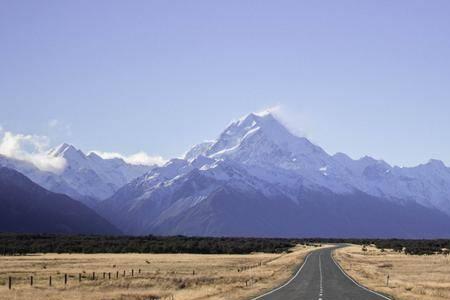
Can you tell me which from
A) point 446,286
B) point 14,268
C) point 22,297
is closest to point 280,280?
point 446,286

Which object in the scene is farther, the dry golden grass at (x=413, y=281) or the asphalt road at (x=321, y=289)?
the dry golden grass at (x=413, y=281)

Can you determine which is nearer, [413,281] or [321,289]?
[321,289]

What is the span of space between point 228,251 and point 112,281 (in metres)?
79.4

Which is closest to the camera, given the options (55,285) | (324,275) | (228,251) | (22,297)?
(22,297)

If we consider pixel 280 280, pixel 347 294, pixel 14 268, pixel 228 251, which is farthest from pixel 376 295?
pixel 228 251

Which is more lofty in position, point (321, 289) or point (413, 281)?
point (321, 289)

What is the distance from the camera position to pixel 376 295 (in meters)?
45.3

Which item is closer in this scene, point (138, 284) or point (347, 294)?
point (347, 294)

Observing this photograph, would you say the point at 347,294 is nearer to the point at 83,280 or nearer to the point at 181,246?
the point at 83,280

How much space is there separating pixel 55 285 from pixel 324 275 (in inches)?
1004

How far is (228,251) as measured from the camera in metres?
136

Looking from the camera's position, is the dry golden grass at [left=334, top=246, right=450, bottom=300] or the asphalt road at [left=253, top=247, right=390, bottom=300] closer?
the asphalt road at [left=253, top=247, right=390, bottom=300]

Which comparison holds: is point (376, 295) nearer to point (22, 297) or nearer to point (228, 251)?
point (22, 297)

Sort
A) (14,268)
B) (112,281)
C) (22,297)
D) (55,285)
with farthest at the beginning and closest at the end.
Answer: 1. (14,268)
2. (112,281)
3. (55,285)
4. (22,297)
